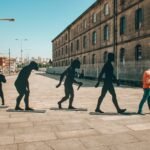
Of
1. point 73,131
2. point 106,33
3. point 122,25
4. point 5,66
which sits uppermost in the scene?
point 122,25

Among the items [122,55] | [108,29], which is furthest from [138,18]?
[108,29]

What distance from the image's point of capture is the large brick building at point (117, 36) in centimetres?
2273

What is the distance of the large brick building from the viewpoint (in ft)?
74.6

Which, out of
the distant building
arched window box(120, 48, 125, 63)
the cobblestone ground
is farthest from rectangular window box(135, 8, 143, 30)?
the distant building

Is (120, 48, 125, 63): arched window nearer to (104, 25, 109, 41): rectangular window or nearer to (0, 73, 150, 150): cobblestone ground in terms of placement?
(104, 25, 109, 41): rectangular window

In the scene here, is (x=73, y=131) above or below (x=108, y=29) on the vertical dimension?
below

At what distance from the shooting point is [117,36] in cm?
2877

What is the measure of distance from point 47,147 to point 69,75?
15.0ft

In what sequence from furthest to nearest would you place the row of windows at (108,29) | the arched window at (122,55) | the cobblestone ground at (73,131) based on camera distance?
the arched window at (122,55) < the row of windows at (108,29) < the cobblestone ground at (73,131)

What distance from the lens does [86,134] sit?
236 inches

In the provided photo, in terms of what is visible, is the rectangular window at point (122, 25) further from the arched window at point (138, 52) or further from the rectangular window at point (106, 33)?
the rectangular window at point (106, 33)

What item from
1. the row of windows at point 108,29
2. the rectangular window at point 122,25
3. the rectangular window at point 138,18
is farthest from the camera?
the rectangular window at point 122,25

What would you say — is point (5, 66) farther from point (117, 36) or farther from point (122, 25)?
point (122, 25)

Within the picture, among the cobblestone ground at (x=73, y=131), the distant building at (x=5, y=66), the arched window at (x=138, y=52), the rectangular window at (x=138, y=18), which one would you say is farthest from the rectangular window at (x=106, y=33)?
the cobblestone ground at (x=73, y=131)
